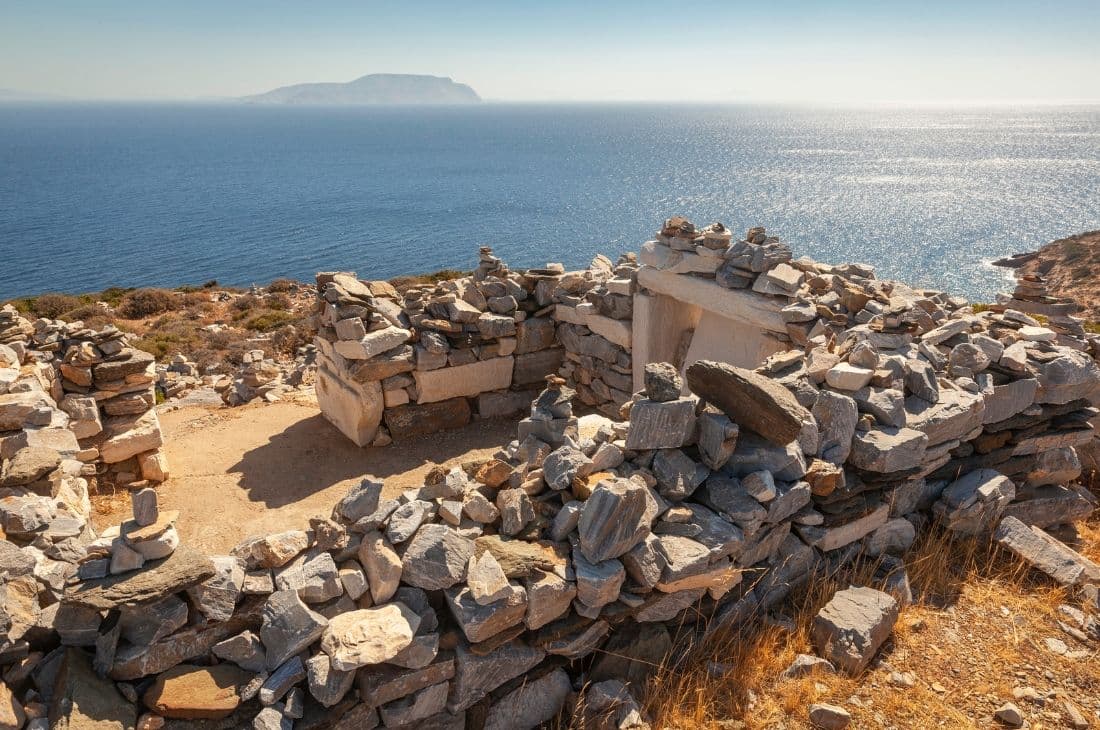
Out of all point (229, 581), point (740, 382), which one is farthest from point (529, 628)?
point (740, 382)

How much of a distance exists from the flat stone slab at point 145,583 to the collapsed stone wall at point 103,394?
530 centimetres

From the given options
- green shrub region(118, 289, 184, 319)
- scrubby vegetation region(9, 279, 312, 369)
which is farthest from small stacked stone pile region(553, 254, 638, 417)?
green shrub region(118, 289, 184, 319)

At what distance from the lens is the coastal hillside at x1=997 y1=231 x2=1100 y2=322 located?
28.1 meters

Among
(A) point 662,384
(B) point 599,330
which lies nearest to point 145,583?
(A) point 662,384

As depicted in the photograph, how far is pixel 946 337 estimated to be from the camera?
607cm

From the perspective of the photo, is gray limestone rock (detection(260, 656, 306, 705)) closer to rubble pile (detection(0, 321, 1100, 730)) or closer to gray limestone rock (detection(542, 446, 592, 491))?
rubble pile (detection(0, 321, 1100, 730))

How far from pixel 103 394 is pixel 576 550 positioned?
691cm

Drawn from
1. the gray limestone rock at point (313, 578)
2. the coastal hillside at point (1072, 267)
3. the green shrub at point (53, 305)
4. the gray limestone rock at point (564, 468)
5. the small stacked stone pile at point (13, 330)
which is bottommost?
the coastal hillside at point (1072, 267)

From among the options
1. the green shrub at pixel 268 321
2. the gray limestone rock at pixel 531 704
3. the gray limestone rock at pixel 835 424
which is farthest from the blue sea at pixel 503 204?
the gray limestone rock at pixel 531 704

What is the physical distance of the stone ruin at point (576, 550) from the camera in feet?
10.7

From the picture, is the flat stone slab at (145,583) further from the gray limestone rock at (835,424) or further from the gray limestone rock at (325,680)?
the gray limestone rock at (835,424)

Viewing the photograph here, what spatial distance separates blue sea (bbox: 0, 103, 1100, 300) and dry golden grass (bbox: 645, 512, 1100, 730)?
35.2 meters

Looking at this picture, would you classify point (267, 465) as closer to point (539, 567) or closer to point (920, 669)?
point (539, 567)

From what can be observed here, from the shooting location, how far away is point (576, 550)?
12.5 ft
